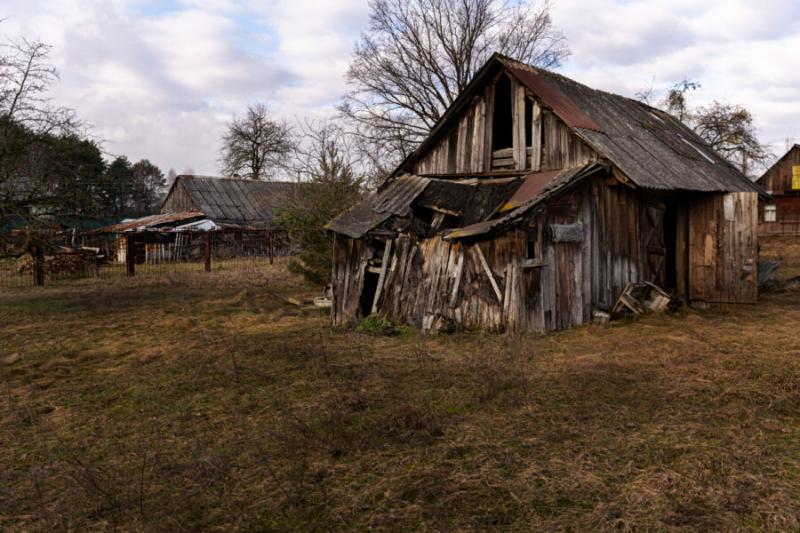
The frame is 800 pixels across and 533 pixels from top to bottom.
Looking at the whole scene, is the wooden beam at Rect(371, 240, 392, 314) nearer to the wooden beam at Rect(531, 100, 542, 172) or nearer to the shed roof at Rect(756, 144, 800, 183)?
the wooden beam at Rect(531, 100, 542, 172)

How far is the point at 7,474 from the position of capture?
4.85 m

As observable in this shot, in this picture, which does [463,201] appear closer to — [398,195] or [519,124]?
[398,195]

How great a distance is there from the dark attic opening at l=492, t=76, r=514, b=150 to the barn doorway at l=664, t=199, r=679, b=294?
13.0 feet

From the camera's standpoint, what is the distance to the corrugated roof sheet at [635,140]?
1115 centimetres

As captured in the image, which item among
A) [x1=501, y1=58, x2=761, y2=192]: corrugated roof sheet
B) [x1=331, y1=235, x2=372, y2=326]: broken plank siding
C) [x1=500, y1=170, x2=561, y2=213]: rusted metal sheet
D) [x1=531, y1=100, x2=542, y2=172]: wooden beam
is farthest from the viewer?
[x1=331, y1=235, x2=372, y2=326]: broken plank siding

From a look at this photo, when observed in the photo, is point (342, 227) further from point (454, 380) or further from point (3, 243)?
point (3, 243)

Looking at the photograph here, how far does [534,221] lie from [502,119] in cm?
439

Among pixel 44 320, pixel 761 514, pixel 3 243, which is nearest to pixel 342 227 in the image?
pixel 44 320

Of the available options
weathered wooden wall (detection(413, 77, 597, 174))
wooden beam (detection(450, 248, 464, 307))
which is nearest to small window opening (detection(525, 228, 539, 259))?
wooden beam (detection(450, 248, 464, 307))

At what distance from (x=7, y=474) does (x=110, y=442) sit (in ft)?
2.78

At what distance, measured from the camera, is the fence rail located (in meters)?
21.0

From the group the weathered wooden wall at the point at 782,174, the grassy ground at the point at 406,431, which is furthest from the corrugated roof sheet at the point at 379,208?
the weathered wooden wall at the point at 782,174

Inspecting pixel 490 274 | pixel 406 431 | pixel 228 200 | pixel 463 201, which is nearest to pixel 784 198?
pixel 463 201

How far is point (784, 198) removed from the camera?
36750 mm
